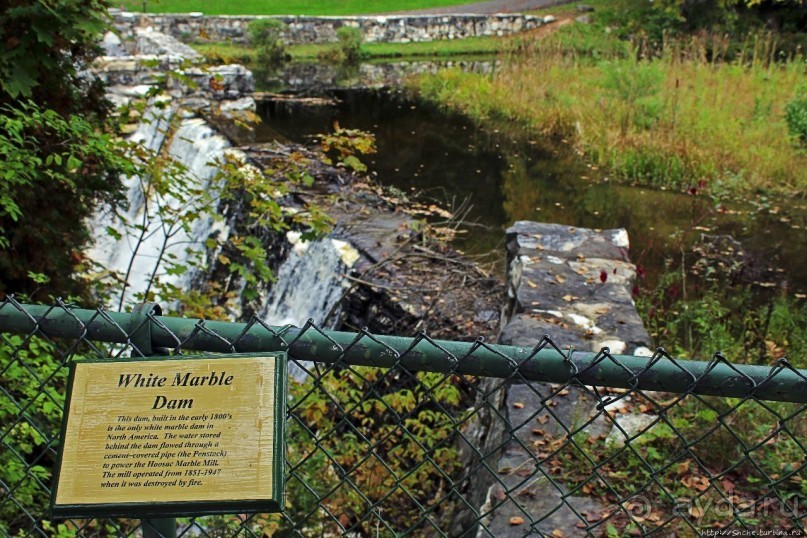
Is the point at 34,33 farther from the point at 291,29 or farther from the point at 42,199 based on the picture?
the point at 291,29

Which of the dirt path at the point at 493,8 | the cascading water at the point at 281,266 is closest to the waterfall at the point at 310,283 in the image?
the cascading water at the point at 281,266

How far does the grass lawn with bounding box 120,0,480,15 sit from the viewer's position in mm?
24938

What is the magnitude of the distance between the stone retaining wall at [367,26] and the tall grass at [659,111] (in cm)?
822

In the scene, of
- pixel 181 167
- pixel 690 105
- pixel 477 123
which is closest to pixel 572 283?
pixel 181 167

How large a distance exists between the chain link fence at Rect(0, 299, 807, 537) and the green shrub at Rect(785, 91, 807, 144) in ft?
22.5

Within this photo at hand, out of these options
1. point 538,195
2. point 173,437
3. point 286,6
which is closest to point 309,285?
point 538,195

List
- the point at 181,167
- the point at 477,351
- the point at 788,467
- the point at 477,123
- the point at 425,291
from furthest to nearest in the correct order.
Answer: the point at 477,123 → the point at 425,291 → the point at 181,167 → the point at 788,467 → the point at 477,351

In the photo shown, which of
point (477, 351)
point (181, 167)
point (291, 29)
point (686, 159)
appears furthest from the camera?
point (291, 29)

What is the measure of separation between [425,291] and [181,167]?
1898mm

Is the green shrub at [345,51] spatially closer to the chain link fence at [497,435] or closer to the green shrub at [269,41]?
the green shrub at [269,41]

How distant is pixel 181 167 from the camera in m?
4.53

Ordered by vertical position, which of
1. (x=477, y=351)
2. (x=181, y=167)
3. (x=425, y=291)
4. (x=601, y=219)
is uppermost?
(x=477, y=351)

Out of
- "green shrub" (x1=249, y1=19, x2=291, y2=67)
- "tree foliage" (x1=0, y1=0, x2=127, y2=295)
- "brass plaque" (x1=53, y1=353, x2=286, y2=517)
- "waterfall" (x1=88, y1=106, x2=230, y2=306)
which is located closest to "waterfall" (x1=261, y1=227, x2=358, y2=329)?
"waterfall" (x1=88, y1=106, x2=230, y2=306)

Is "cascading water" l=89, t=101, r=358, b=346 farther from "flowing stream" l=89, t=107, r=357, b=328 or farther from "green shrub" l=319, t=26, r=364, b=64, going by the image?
"green shrub" l=319, t=26, r=364, b=64
